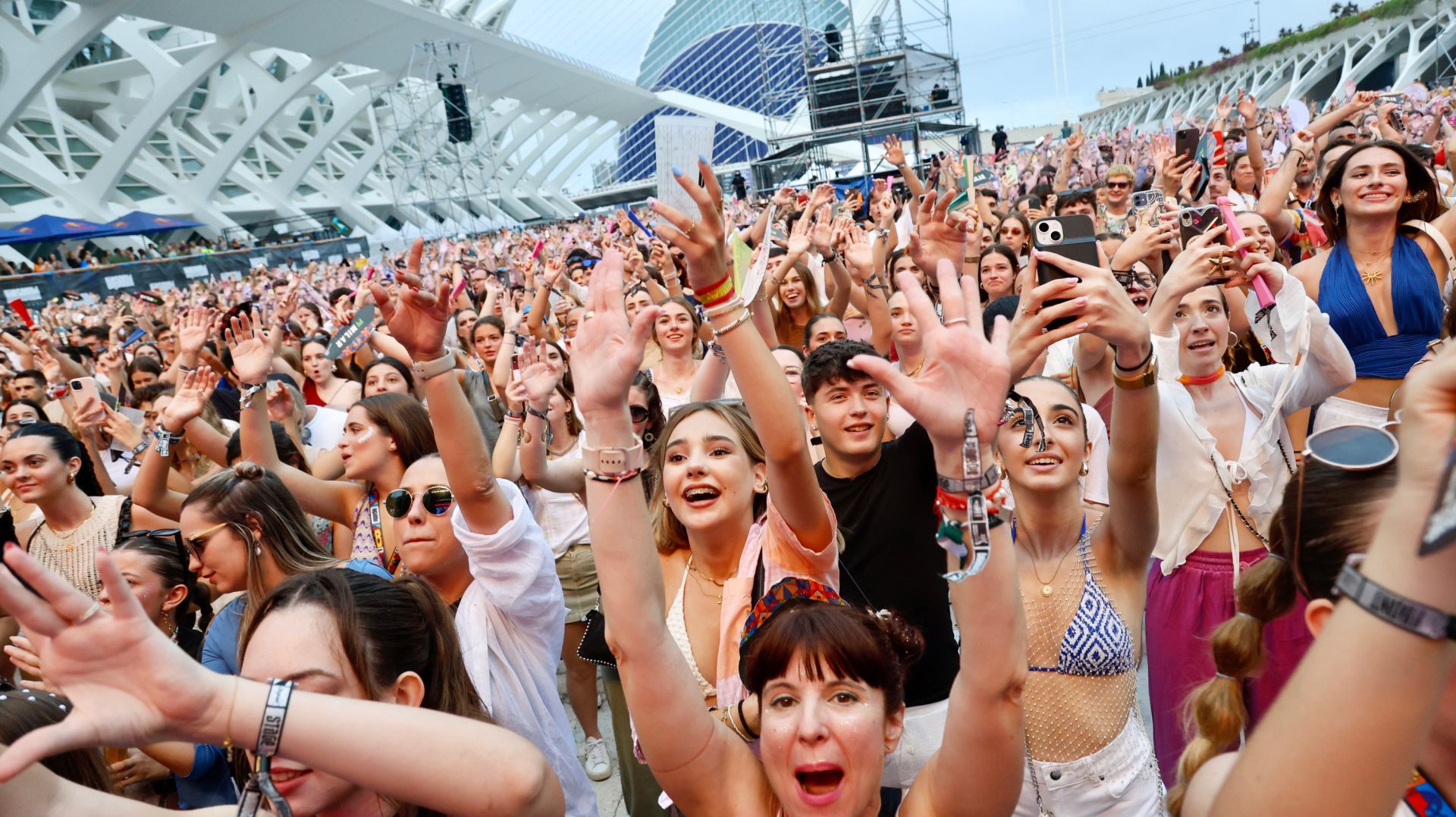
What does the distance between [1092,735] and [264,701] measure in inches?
68.0

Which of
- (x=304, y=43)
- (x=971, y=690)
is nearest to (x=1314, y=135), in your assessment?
(x=971, y=690)

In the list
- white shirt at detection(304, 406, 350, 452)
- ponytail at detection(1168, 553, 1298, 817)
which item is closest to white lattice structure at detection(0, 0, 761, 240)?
white shirt at detection(304, 406, 350, 452)

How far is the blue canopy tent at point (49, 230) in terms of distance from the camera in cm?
2721

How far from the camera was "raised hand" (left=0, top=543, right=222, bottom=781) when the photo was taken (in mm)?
1106

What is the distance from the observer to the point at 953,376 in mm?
1327

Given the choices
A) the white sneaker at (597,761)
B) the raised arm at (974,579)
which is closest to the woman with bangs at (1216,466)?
the raised arm at (974,579)

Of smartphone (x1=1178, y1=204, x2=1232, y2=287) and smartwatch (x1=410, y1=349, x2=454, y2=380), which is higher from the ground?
smartphone (x1=1178, y1=204, x2=1232, y2=287)

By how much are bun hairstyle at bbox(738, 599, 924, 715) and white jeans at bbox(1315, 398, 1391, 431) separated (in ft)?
7.84

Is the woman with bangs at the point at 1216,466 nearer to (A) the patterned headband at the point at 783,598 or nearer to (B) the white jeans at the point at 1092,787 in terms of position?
(B) the white jeans at the point at 1092,787

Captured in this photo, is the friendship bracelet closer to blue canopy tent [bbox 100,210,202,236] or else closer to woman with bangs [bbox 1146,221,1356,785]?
woman with bangs [bbox 1146,221,1356,785]

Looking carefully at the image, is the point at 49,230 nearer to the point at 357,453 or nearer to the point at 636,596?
the point at 357,453

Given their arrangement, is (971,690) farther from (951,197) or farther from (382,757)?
(951,197)

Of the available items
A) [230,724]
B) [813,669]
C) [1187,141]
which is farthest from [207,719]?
[1187,141]

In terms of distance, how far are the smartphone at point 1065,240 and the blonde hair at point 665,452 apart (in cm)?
83
